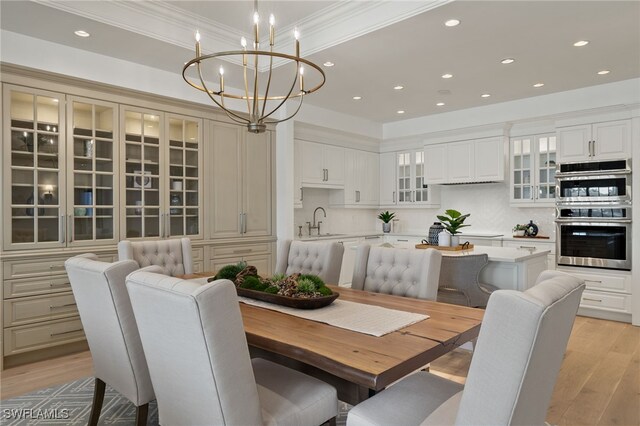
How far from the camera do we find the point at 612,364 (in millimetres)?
3191

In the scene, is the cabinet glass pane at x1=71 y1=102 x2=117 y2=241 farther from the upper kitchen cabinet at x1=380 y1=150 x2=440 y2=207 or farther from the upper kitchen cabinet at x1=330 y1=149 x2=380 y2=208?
the upper kitchen cabinet at x1=380 y1=150 x2=440 y2=207

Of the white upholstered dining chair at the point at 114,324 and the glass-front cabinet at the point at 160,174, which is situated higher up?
the glass-front cabinet at the point at 160,174

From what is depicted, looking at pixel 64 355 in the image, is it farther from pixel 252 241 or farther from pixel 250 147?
pixel 250 147

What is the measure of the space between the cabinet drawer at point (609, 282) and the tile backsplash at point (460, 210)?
87 centimetres

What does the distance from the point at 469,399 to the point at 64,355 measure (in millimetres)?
3578

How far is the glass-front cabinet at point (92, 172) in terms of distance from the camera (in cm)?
347

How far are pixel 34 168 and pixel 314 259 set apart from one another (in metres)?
2.38

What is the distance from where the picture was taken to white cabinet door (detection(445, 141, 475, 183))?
Answer: 18.5ft

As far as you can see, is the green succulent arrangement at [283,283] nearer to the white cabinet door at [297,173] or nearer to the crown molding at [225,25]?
the crown molding at [225,25]

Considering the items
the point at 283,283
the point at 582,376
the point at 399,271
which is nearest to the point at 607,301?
the point at 582,376

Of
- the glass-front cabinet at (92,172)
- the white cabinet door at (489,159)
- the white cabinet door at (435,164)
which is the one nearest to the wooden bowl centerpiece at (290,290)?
the glass-front cabinet at (92,172)

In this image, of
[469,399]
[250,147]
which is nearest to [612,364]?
[469,399]

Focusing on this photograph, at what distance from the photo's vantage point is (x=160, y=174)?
4016 millimetres

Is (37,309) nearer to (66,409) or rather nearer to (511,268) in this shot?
(66,409)
